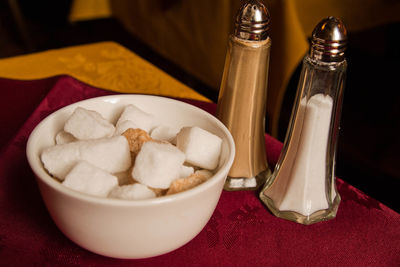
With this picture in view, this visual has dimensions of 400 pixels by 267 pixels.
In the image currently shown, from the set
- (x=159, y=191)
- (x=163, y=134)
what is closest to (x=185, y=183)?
(x=159, y=191)

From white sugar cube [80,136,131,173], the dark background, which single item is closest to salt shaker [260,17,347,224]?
white sugar cube [80,136,131,173]

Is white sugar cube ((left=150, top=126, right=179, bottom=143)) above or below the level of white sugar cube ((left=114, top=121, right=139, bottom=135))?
below

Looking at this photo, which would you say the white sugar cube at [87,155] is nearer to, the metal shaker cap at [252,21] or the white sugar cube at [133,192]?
the white sugar cube at [133,192]

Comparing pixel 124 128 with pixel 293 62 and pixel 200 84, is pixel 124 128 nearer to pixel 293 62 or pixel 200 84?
pixel 293 62

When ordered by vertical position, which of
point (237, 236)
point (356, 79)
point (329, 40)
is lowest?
point (356, 79)

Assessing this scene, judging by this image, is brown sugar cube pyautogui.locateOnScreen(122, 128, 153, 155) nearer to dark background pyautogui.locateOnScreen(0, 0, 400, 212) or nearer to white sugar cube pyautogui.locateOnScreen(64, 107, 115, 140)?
white sugar cube pyautogui.locateOnScreen(64, 107, 115, 140)

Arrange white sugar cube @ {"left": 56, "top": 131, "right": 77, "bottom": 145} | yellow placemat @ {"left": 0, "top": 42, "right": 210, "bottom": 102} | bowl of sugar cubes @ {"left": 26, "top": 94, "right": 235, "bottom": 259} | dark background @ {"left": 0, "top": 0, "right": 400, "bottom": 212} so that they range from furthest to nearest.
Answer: dark background @ {"left": 0, "top": 0, "right": 400, "bottom": 212} < yellow placemat @ {"left": 0, "top": 42, "right": 210, "bottom": 102} < white sugar cube @ {"left": 56, "top": 131, "right": 77, "bottom": 145} < bowl of sugar cubes @ {"left": 26, "top": 94, "right": 235, "bottom": 259}

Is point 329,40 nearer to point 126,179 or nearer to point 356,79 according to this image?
point 126,179

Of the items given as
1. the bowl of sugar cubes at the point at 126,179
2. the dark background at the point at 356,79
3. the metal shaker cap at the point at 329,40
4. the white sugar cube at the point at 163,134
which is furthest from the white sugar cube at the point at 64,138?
the dark background at the point at 356,79

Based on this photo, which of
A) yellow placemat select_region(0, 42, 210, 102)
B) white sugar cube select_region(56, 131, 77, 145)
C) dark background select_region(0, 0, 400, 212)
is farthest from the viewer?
dark background select_region(0, 0, 400, 212)
